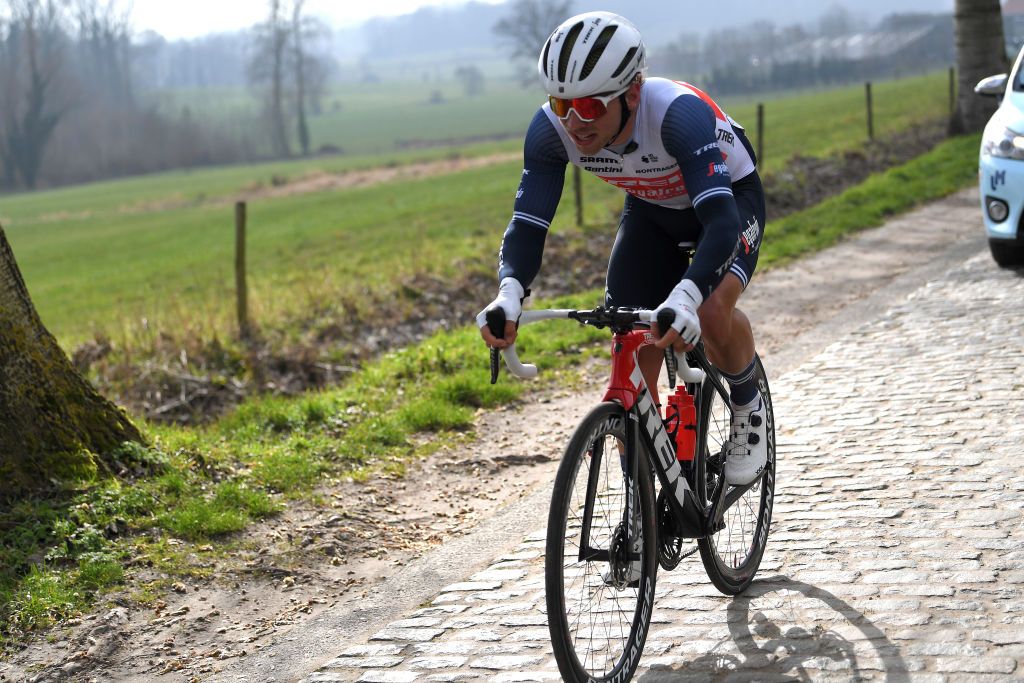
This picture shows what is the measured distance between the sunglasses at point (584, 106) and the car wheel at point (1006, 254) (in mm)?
7970

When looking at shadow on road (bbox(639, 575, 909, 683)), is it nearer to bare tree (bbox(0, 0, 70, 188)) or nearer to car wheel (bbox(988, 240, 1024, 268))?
car wheel (bbox(988, 240, 1024, 268))

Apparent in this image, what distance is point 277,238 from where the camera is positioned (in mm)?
32844

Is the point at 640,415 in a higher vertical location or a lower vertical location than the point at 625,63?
lower

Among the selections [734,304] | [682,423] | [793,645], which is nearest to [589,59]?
[734,304]

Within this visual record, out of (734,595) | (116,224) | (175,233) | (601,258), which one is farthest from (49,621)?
(116,224)

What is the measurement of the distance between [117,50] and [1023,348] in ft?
567

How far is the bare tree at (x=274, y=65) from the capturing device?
370 ft

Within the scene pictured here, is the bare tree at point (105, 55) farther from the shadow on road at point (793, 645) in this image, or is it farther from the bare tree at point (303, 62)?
the shadow on road at point (793, 645)

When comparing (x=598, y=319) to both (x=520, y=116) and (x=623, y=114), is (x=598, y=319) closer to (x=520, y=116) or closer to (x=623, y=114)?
(x=623, y=114)

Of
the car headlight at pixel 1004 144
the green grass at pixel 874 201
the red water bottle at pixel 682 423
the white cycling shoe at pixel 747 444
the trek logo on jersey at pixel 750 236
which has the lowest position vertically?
the green grass at pixel 874 201

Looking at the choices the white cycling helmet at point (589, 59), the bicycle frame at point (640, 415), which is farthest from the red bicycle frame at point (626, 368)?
the white cycling helmet at point (589, 59)

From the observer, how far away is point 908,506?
5.60 metres

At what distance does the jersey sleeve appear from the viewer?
4355mm

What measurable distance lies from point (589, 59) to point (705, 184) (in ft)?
1.97
